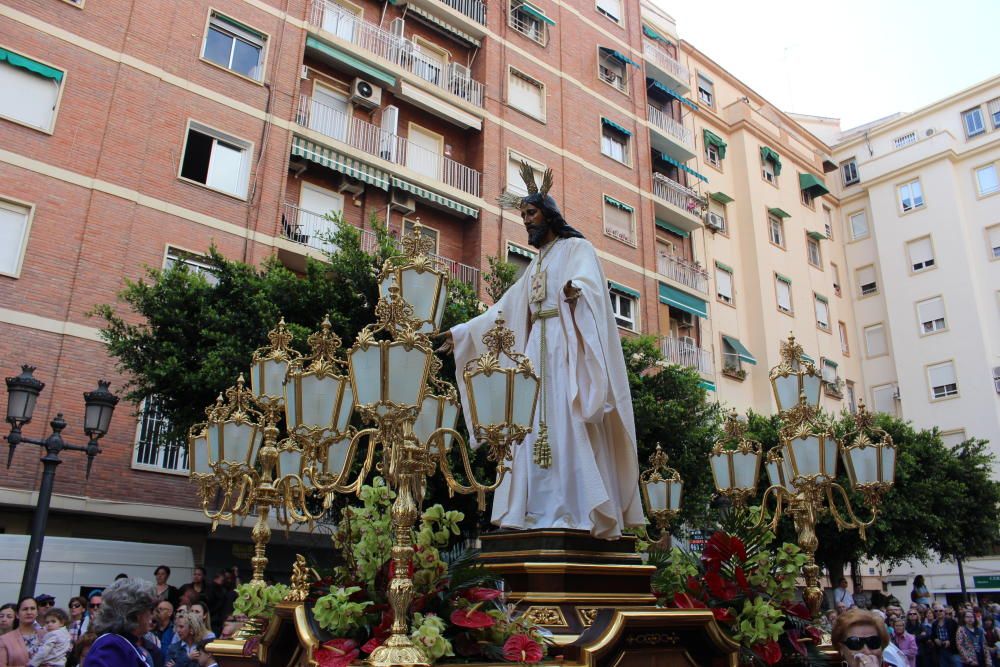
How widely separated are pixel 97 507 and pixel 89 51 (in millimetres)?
9155

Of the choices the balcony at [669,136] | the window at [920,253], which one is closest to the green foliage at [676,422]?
the balcony at [669,136]

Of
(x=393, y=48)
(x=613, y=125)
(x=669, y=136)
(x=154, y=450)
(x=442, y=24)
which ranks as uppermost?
(x=442, y=24)

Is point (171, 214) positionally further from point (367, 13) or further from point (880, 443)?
point (880, 443)

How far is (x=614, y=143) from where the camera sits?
28.0 metres

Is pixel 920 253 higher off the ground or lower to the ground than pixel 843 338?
higher

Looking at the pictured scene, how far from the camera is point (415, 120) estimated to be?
2303 cm

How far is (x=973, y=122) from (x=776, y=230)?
11066 millimetres

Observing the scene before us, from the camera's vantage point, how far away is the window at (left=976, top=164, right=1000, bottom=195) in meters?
34.3

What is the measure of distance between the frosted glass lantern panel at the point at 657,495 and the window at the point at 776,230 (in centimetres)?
2585

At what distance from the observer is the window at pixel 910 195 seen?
36.0 meters

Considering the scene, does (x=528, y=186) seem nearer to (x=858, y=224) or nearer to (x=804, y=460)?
(x=804, y=460)

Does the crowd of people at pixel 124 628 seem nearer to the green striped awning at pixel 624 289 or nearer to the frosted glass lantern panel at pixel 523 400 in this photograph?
the frosted glass lantern panel at pixel 523 400

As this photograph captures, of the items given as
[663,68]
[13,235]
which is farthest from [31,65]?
[663,68]

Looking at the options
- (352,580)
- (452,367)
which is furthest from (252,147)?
(352,580)
